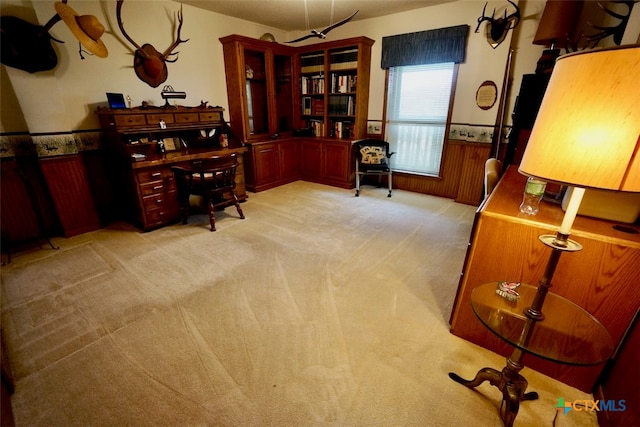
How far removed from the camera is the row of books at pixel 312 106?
→ 15.2 ft

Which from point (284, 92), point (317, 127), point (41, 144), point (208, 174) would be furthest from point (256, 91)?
point (41, 144)

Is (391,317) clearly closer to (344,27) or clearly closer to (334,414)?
(334,414)

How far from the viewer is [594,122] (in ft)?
2.30

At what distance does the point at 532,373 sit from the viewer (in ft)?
4.60

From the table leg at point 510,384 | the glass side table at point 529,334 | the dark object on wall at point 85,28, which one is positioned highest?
the dark object on wall at point 85,28

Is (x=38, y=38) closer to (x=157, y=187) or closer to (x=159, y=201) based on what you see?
(x=157, y=187)

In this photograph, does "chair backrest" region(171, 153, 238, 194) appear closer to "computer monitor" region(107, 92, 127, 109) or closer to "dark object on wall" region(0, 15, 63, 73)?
"computer monitor" region(107, 92, 127, 109)

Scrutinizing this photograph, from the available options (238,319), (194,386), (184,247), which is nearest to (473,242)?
(238,319)

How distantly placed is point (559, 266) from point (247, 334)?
1.61m

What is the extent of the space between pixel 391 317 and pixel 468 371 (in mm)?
484

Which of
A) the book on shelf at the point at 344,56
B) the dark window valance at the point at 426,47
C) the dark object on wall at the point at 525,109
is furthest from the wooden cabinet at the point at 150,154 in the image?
the dark object on wall at the point at 525,109

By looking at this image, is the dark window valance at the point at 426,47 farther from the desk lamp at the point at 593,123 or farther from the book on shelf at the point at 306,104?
the desk lamp at the point at 593,123

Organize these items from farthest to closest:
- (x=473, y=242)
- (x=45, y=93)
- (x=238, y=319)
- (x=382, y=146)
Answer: (x=382, y=146), (x=45, y=93), (x=238, y=319), (x=473, y=242)

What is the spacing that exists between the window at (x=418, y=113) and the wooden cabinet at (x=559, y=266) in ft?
8.47
